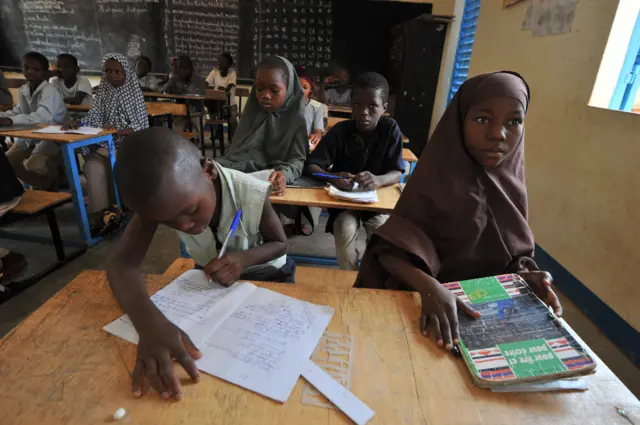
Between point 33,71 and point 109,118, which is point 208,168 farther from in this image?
point 33,71

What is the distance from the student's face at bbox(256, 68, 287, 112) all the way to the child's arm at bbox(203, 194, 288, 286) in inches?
45.3

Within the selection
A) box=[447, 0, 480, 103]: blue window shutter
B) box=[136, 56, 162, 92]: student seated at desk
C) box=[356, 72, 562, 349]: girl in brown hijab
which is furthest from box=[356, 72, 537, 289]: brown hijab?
box=[136, 56, 162, 92]: student seated at desk

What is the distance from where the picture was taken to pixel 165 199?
0.71m

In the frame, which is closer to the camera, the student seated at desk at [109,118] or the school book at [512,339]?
the school book at [512,339]

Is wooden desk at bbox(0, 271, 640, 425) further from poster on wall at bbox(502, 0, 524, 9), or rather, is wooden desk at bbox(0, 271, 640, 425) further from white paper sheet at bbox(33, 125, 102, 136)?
poster on wall at bbox(502, 0, 524, 9)

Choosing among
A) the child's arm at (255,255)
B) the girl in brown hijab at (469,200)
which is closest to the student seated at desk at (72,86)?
the child's arm at (255,255)

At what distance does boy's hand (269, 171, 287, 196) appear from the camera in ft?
5.77

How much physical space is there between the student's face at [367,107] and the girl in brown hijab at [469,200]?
3.21 feet

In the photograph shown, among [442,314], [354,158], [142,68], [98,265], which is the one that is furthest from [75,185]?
[142,68]

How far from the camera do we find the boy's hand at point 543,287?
0.82 metres

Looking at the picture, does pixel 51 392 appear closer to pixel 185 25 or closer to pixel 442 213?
pixel 442 213

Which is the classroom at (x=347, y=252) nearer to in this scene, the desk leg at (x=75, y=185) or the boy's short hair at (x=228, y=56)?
the desk leg at (x=75, y=185)

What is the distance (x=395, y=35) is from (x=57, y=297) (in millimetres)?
5962

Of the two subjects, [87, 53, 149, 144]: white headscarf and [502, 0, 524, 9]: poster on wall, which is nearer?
[87, 53, 149, 144]: white headscarf
